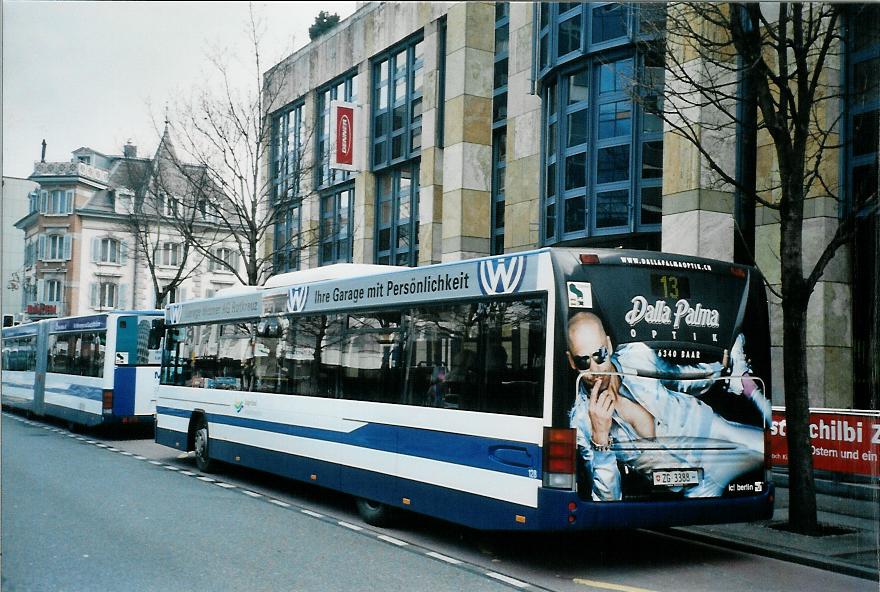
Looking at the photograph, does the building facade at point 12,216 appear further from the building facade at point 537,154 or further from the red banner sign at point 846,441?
the red banner sign at point 846,441

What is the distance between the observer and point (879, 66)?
13.3 m

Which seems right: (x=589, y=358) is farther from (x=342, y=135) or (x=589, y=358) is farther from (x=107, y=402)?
(x=342, y=135)

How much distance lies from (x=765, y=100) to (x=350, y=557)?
6.64 meters

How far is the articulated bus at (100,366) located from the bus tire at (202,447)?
175 inches

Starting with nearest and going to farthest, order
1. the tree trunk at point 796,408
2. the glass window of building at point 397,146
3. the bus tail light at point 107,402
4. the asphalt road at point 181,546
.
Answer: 1. the asphalt road at point 181,546
2. the tree trunk at point 796,408
3. the bus tail light at point 107,402
4. the glass window of building at point 397,146

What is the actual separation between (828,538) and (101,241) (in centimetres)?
2540

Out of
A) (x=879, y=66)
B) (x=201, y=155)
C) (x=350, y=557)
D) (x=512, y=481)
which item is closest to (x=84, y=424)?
(x=201, y=155)

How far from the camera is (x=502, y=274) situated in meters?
8.45

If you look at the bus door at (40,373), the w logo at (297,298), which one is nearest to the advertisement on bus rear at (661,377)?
the w logo at (297,298)

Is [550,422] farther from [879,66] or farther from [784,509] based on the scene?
[879,66]

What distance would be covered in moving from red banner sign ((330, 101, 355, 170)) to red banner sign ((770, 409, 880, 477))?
751 inches

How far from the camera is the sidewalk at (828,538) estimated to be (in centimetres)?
866

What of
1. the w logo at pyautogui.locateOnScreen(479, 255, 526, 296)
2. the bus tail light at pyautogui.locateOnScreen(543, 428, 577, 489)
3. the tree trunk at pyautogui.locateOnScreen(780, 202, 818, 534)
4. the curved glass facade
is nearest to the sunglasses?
the bus tail light at pyautogui.locateOnScreen(543, 428, 577, 489)

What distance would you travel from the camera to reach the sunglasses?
7.73 m
